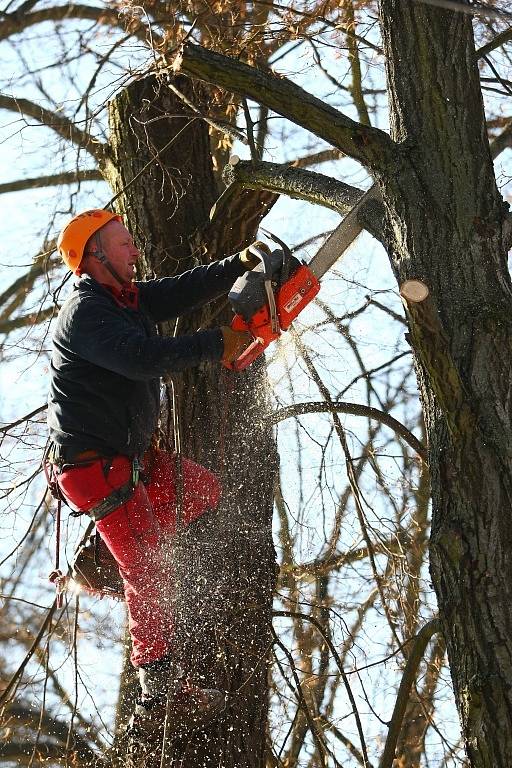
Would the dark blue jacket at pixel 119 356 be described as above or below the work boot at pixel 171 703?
above

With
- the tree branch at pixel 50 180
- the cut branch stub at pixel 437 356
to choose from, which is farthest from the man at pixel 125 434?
the tree branch at pixel 50 180

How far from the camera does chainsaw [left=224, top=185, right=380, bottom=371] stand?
3834 millimetres

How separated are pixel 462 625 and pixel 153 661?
5.15 feet

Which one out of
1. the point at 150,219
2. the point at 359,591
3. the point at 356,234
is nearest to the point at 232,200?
the point at 150,219

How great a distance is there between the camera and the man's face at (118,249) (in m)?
4.24

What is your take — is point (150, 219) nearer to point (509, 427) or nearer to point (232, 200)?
point (232, 200)

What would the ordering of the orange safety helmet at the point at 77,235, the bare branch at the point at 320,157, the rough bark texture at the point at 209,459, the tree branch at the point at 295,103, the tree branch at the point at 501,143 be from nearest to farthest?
the tree branch at the point at 295,103 → the orange safety helmet at the point at 77,235 → the rough bark texture at the point at 209,459 → the tree branch at the point at 501,143 → the bare branch at the point at 320,157

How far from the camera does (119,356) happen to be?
3.69 m

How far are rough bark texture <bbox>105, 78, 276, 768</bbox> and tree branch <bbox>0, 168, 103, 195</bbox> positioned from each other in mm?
637

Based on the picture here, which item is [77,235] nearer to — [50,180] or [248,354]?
[248,354]

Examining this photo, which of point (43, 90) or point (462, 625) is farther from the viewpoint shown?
point (43, 90)

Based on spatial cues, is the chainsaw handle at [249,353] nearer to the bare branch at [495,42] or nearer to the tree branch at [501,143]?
the bare branch at [495,42]

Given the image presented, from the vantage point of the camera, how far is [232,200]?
16.0 ft

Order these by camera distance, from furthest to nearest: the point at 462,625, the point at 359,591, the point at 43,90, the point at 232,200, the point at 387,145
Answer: the point at 359,591, the point at 43,90, the point at 232,200, the point at 387,145, the point at 462,625
